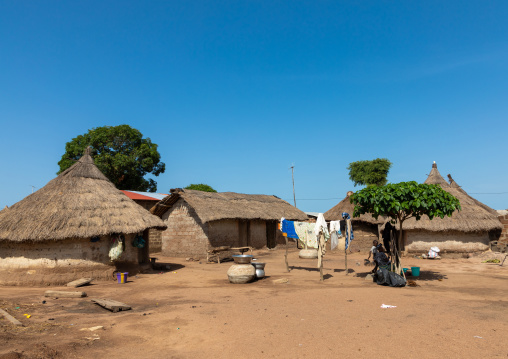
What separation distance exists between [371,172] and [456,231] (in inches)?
1078

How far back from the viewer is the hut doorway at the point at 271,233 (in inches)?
1065

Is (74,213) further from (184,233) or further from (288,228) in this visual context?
(184,233)

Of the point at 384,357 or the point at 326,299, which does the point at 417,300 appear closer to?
the point at 326,299

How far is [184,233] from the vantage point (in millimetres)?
22281

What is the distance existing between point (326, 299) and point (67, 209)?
10.3 meters

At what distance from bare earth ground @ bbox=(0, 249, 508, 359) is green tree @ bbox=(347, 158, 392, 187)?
111 feet

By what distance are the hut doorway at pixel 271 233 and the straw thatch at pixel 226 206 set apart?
941 millimetres

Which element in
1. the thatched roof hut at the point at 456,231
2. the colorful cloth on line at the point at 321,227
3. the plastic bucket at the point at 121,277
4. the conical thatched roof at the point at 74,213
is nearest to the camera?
the colorful cloth on line at the point at 321,227

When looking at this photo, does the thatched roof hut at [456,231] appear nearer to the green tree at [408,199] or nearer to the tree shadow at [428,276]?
the tree shadow at [428,276]

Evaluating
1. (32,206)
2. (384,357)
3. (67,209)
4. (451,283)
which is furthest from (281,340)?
(32,206)

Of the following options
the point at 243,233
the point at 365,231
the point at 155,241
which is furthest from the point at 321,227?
the point at 155,241

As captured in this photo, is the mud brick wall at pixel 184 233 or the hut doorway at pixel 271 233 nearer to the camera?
the mud brick wall at pixel 184 233

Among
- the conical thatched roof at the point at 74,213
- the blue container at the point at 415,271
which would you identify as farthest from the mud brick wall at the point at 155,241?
the blue container at the point at 415,271

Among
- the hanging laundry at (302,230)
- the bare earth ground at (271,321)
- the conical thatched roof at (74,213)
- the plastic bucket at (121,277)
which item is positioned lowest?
the bare earth ground at (271,321)
